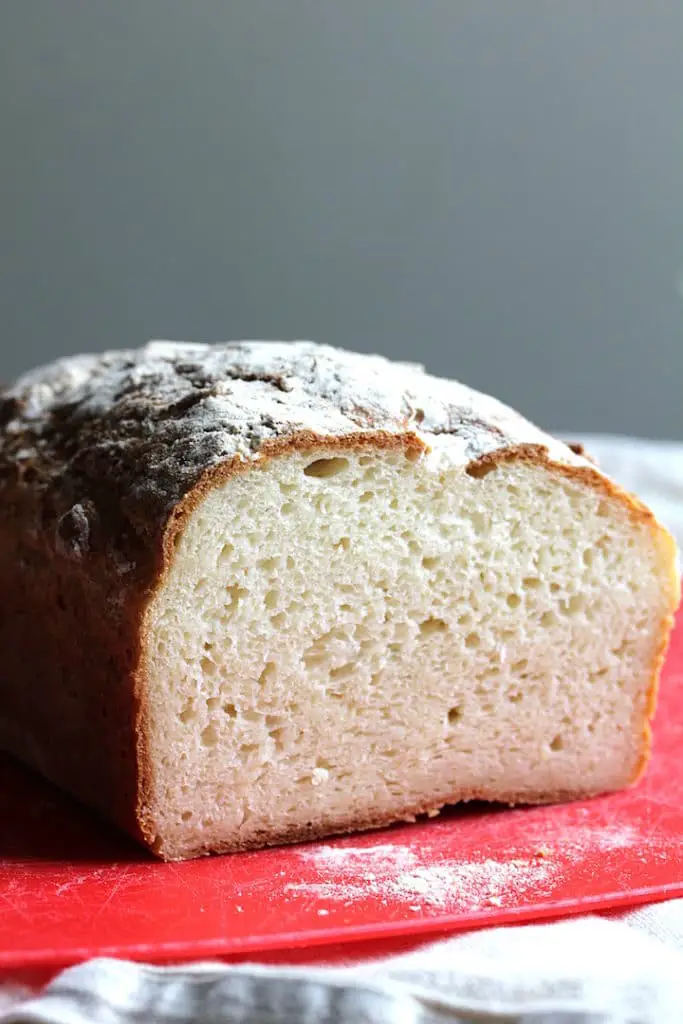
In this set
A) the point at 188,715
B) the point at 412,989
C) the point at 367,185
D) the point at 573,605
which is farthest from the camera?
the point at 367,185

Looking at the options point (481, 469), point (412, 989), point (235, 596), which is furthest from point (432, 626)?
point (412, 989)

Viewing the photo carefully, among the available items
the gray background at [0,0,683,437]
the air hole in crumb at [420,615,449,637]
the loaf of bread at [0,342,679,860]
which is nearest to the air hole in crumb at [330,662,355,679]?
Answer: the loaf of bread at [0,342,679,860]

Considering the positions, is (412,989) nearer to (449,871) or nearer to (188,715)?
(449,871)

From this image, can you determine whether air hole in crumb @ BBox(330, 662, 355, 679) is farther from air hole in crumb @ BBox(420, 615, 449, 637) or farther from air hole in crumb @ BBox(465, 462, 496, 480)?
air hole in crumb @ BBox(465, 462, 496, 480)

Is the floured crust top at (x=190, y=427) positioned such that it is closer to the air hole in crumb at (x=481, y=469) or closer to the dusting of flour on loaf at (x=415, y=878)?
the air hole in crumb at (x=481, y=469)

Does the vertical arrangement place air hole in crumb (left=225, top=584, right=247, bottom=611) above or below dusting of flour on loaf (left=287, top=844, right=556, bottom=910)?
above

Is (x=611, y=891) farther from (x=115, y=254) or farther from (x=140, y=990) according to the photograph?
(x=115, y=254)
